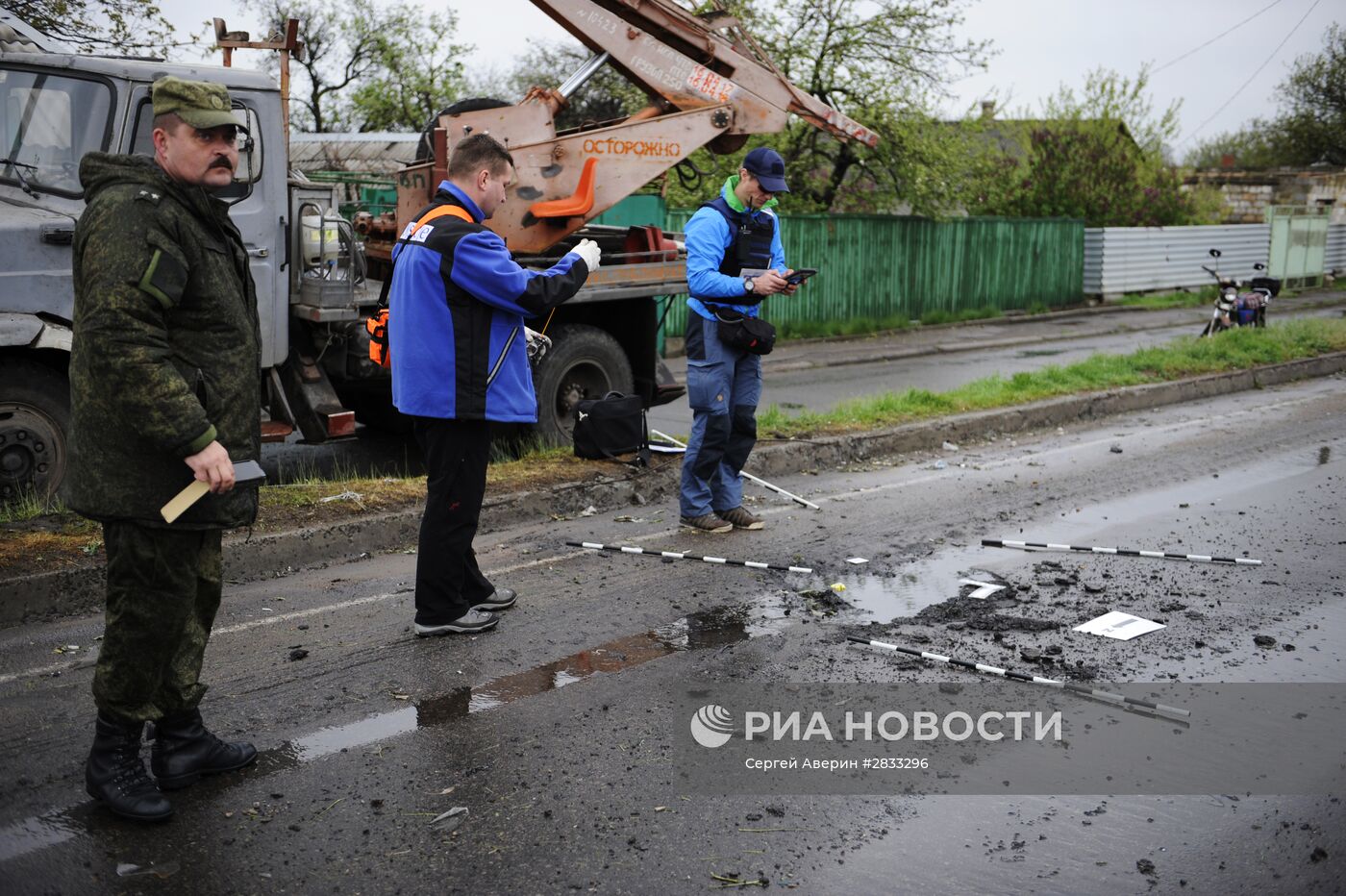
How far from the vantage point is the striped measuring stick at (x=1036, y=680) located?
179 inches

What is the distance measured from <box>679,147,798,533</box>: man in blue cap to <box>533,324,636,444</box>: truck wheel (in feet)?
6.39

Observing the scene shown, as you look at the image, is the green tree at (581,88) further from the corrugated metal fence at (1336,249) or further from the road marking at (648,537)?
the corrugated metal fence at (1336,249)

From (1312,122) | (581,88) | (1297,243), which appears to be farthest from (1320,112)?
(581,88)

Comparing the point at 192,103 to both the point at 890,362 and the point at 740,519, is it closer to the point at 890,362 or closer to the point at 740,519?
the point at 740,519

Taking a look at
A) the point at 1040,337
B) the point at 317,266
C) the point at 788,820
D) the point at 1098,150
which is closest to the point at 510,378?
the point at 788,820

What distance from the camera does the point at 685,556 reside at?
665 centimetres

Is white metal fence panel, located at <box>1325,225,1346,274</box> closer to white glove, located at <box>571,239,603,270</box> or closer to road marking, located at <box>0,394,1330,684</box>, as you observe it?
road marking, located at <box>0,394,1330,684</box>

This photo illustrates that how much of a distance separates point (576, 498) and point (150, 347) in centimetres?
448

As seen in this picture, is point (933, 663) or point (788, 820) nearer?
point (788, 820)

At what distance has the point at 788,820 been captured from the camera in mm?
3717

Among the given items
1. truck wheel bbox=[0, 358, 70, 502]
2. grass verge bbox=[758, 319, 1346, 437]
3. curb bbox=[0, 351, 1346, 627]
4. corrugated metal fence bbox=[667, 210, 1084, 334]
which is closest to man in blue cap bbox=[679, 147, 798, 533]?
curb bbox=[0, 351, 1346, 627]

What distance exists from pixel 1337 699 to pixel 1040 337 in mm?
17021

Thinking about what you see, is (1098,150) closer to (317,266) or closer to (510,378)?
(317,266)

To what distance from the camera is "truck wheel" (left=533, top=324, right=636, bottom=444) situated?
898cm
